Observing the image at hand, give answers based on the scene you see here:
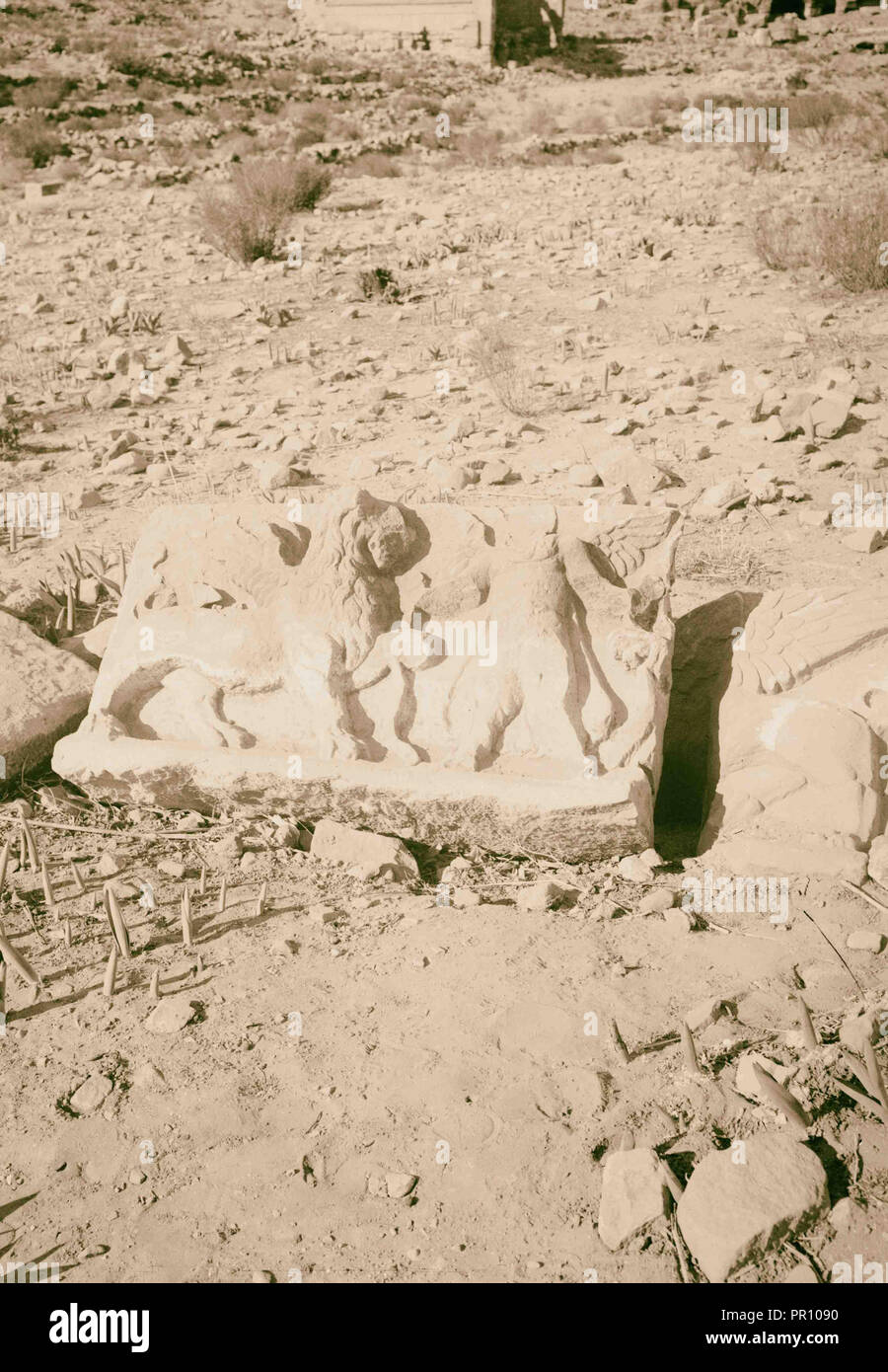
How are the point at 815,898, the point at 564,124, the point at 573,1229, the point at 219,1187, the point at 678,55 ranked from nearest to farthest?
1. the point at 573,1229
2. the point at 219,1187
3. the point at 815,898
4. the point at 564,124
5. the point at 678,55

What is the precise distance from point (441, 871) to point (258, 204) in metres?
11.1

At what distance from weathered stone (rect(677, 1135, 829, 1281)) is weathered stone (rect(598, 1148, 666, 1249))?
0.09 meters

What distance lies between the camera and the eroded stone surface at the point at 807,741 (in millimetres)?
4449

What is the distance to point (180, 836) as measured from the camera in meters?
4.95

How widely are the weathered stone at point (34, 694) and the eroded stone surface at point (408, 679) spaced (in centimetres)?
48

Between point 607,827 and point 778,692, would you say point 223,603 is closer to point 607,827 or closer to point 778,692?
point 607,827

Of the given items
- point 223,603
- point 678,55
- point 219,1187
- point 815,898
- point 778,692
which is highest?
point 678,55

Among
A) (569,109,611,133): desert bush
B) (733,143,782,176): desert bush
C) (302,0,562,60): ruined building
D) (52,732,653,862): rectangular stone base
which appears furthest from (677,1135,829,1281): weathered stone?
(302,0,562,60): ruined building

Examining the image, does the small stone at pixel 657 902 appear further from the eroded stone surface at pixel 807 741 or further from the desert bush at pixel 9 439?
the desert bush at pixel 9 439

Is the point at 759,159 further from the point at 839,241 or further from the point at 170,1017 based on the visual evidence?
the point at 170,1017

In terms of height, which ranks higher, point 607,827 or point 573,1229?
point 607,827

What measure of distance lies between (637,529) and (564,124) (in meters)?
19.3

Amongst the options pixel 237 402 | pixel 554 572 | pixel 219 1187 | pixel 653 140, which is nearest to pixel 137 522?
pixel 237 402

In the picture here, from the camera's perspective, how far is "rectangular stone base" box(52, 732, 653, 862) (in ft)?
14.6
